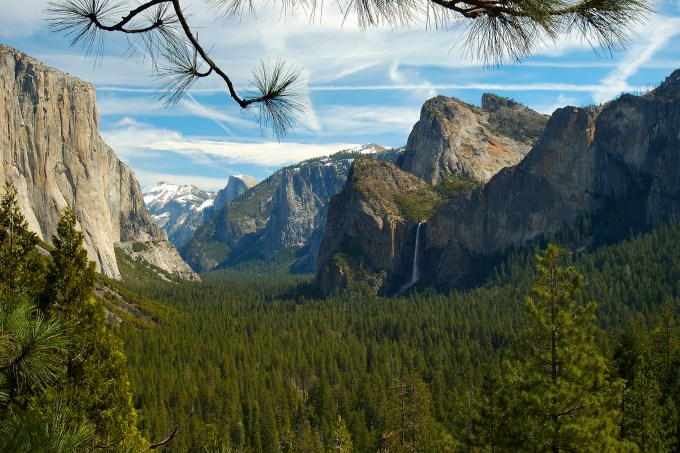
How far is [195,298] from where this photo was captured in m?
162

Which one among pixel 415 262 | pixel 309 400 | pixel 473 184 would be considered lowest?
pixel 309 400

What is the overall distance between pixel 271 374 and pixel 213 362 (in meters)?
10.3

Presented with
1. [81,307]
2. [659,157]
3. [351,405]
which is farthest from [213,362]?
[659,157]

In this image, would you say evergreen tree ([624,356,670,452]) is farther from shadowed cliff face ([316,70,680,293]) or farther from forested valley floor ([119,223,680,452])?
shadowed cliff face ([316,70,680,293])

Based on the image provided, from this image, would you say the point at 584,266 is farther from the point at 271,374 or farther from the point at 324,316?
the point at 271,374

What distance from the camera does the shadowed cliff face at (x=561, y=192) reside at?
139875mm

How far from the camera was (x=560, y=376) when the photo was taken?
61.7 ft

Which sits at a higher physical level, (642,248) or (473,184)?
(473,184)

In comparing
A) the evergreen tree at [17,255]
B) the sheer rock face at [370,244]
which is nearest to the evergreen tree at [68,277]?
the evergreen tree at [17,255]

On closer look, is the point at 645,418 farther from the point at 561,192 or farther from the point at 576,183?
the point at 576,183

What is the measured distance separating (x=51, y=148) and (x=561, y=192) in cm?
14063

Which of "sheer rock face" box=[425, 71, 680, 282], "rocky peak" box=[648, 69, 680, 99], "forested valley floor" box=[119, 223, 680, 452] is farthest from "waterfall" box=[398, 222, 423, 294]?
"rocky peak" box=[648, 69, 680, 99]

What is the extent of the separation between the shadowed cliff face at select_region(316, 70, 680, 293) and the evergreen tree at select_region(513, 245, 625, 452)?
13220 cm

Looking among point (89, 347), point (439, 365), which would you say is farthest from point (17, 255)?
point (439, 365)
